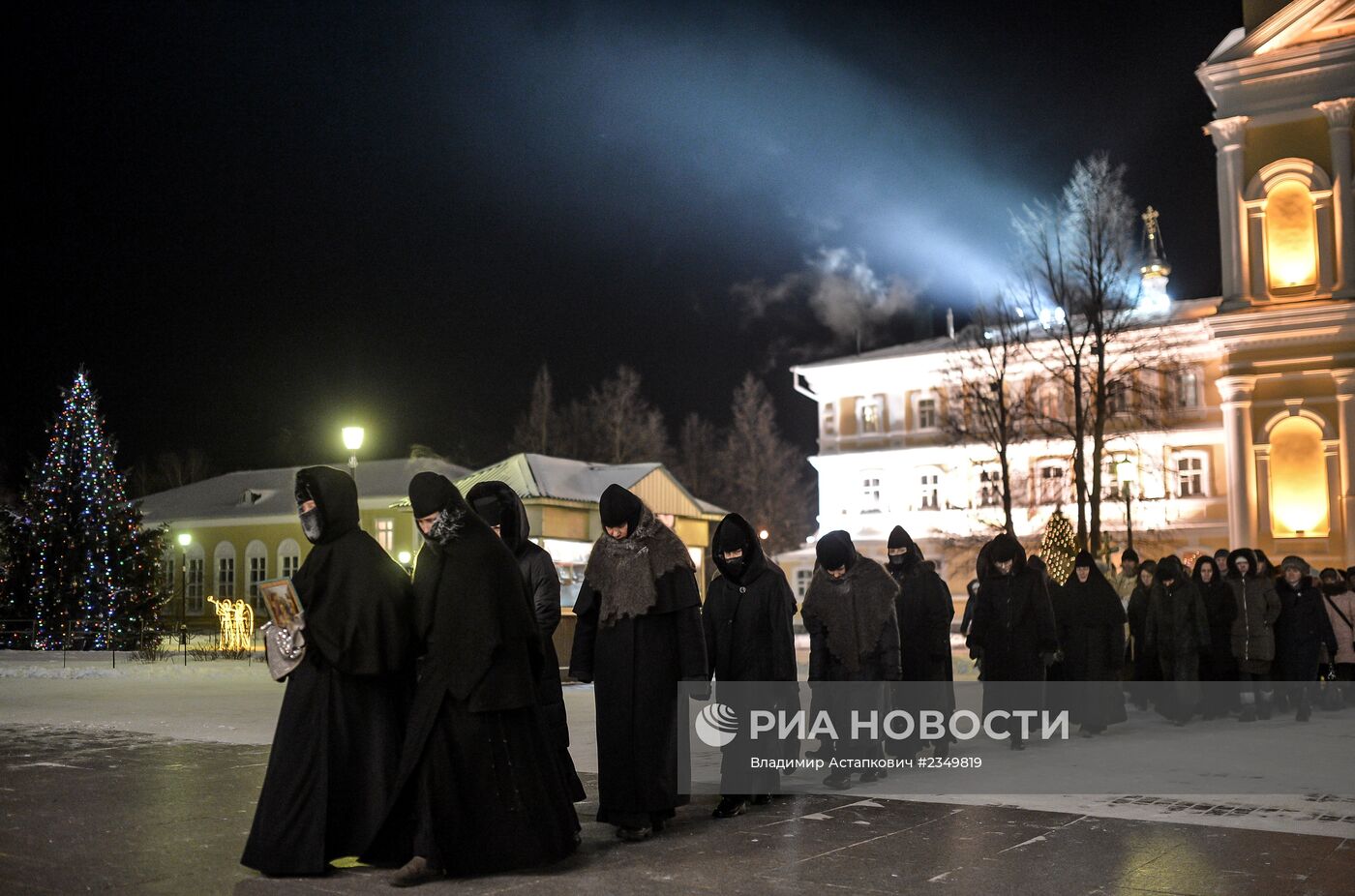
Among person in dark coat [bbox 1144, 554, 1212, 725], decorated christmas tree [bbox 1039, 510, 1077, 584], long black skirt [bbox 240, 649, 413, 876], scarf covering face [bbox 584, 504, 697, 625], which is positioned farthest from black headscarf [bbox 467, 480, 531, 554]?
decorated christmas tree [bbox 1039, 510, 1077, 584]

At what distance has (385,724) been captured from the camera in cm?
707

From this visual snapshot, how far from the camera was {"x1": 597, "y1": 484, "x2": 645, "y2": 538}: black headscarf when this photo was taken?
27.8 feet

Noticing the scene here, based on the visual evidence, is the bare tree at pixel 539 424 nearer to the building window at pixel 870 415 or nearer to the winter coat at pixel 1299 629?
the building window at pixel 870 415

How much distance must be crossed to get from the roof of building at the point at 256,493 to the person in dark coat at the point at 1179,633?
121ft

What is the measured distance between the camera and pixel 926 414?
5728cm

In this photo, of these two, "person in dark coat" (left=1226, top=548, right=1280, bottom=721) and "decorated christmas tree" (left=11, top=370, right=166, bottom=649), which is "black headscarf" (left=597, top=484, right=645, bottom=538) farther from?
"decorated christmas tree" (left=11, top=370, right=166, bottom=649)

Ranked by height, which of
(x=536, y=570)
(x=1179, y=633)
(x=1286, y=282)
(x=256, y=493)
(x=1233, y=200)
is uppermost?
(x=1233, y=200)

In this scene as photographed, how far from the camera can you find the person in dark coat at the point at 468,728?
6.78m

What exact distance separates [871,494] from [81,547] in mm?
35869

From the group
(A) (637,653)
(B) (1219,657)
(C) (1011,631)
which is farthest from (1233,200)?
(A) (637,653)

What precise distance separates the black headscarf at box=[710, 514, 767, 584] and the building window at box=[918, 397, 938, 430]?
4832cm

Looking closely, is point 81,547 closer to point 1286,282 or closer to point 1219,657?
point 1219,657

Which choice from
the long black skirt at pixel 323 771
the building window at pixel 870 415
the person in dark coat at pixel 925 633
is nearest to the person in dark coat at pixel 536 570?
the long black skirt at pixel 323 771

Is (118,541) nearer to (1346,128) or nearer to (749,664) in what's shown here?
(749,664)
